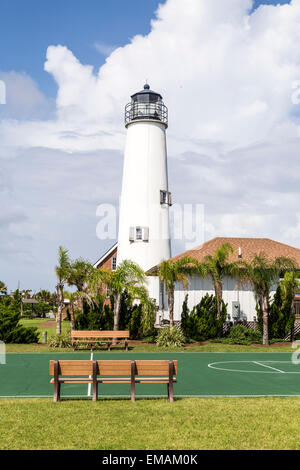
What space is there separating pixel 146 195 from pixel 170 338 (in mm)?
12389

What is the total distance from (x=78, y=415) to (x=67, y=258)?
18.2 meters

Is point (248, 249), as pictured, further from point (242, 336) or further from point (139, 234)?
point (242, 336)

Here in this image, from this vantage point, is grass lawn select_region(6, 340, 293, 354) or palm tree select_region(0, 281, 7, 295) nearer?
grass lawn select_region(6, 340, 293, 354)

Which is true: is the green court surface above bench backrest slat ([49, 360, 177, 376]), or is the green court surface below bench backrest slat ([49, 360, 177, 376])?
below

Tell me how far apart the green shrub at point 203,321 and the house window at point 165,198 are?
9044 millimetres

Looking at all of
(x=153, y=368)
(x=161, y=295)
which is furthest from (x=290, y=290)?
(x=153, y=368)

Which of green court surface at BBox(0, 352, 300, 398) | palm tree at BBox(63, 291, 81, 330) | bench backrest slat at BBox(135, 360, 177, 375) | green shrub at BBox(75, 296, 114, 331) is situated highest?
palm tree at BBox(63, 291, 81, 330)

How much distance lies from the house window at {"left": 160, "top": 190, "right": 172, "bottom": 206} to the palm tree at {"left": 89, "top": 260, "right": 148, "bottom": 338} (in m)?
9.17

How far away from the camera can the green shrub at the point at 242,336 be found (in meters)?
27.6

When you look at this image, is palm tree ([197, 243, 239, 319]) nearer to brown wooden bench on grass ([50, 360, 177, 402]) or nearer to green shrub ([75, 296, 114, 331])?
green shrub ([75, 296, 114, 331])

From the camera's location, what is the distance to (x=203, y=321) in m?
28.4

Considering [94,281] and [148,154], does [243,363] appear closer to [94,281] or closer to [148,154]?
[94,281]

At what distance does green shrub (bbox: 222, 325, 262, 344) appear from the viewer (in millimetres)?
27625

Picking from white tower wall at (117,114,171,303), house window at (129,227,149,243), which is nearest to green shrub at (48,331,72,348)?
white tower wall at (117,114,171,303)
